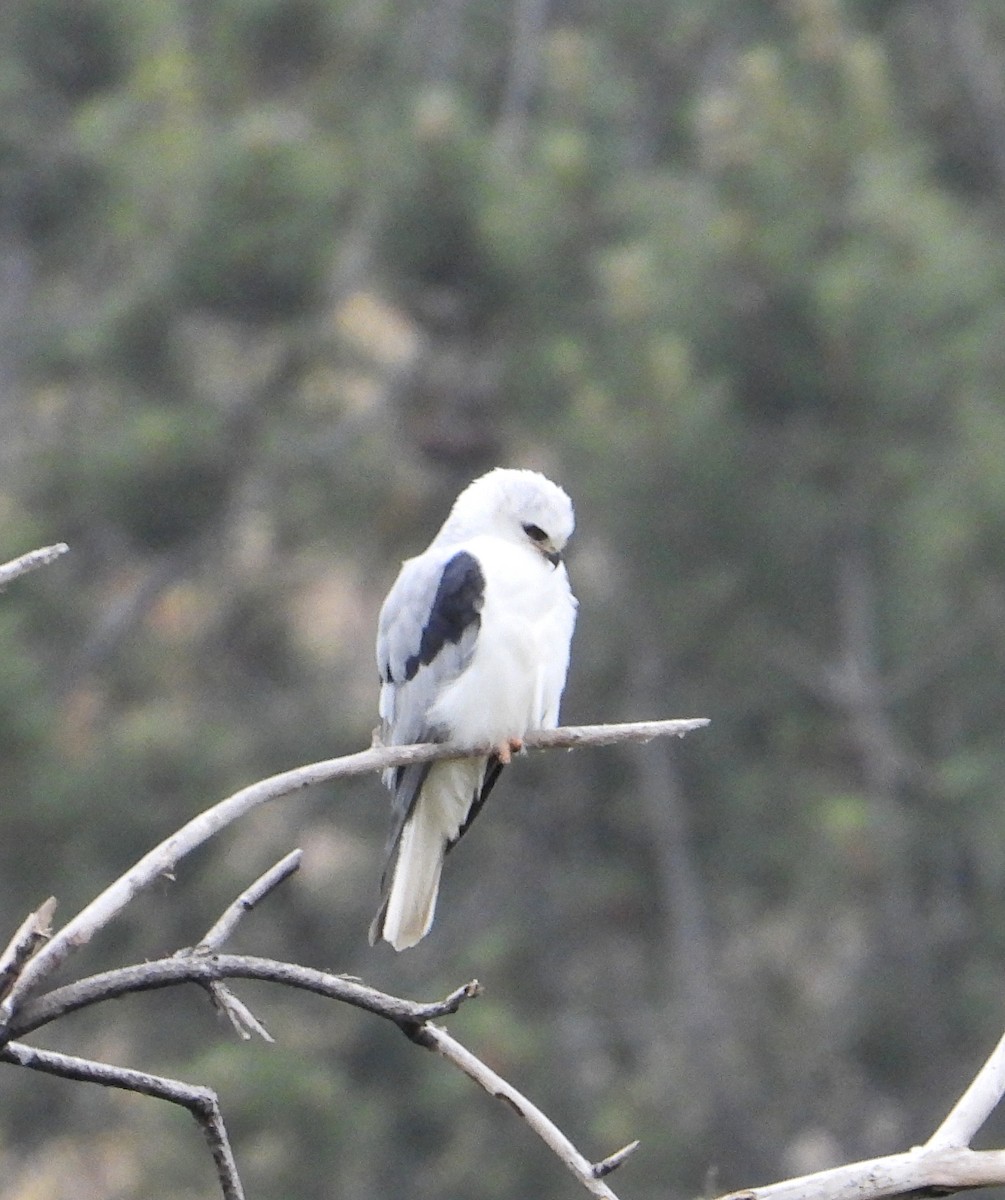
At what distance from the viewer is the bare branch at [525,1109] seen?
102 inches

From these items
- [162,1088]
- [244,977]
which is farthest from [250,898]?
[162,1088]

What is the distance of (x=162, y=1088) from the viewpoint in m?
2.58

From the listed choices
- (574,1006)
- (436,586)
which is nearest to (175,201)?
(574,1006)

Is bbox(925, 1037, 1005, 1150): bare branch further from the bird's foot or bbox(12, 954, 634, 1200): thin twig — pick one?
the bird's foot

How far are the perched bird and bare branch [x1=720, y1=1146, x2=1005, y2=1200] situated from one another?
2004 mm

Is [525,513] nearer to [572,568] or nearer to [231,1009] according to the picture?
[231,1009]

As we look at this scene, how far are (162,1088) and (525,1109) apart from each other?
1.37 feet

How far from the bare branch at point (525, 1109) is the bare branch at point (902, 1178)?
6.0 inches

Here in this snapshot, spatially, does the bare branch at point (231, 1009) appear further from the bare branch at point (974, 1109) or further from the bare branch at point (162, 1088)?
the bare branch at point (974, 1109)

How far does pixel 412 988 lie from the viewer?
12.3 metres

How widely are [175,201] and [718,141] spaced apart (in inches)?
121

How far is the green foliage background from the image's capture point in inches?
450

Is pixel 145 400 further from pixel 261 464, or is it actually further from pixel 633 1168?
pixel 633 1168

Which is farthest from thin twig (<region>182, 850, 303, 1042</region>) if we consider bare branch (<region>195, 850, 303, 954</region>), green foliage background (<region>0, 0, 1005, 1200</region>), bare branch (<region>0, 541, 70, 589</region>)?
green foliage background (<region>0, 0, 1005, 1200</region>)
